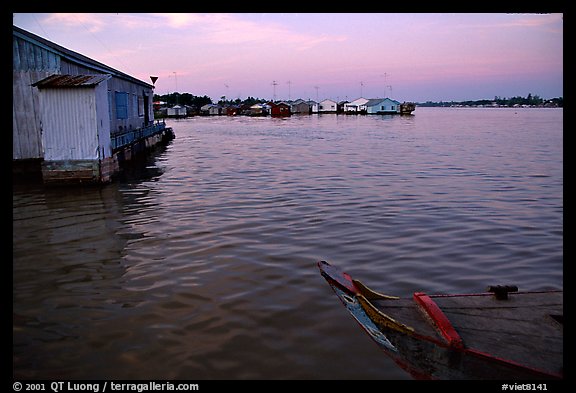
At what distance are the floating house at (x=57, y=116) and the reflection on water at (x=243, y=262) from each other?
85cm

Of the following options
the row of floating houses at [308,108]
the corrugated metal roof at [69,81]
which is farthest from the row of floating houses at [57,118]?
the row of floating houses at [308,108]

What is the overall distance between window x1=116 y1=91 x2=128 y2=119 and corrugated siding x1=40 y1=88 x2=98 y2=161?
8.23 m

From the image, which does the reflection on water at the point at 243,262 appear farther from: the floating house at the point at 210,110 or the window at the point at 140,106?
the floating house at the point at 210,110

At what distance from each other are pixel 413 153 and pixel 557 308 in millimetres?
24658

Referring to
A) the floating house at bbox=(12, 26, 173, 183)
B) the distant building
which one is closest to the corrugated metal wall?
the floating house at bbox=(12, 26, 173, 183)

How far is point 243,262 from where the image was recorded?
834 centimetres

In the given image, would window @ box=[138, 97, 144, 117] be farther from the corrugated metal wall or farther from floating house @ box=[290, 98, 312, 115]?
floating house @ box=[290, 98, 312, 115]

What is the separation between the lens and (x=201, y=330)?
19.1 feet

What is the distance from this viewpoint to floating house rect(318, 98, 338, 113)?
131 meters
